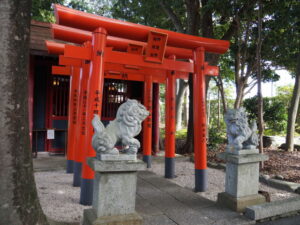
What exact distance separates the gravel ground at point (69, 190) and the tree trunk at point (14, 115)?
1299 millimetres

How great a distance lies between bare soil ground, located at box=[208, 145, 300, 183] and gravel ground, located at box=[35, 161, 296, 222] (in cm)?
121

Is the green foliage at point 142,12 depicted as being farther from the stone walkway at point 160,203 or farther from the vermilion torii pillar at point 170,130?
the stone walkway at point 160,203

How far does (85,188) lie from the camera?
4258 mm

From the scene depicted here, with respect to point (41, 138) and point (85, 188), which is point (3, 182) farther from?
point (41, 138)

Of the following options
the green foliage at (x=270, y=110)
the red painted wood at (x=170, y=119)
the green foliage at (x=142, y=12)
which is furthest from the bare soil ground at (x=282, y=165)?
the green foliage at (x=142, y=12)

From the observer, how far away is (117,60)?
4.67 metres

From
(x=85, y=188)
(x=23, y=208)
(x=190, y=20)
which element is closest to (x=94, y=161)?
(x=23, y=208)

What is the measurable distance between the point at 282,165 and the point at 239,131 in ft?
14.6

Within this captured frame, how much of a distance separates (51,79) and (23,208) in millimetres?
6549

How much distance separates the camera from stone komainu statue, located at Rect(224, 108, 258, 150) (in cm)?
430

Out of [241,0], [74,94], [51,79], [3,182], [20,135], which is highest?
[241,0]

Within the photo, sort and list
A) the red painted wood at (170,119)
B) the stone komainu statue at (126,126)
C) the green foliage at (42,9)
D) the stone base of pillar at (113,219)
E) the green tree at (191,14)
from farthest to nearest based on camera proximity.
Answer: the green foliage at (42,9), the green tree at (191,14), the red painted wood at (170,119), the stone komainu statue at (126,126), the stone base of pillar at (113,219)

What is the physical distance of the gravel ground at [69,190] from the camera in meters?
4.06

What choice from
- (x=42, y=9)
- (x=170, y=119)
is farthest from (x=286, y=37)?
(x=42, y=9)
